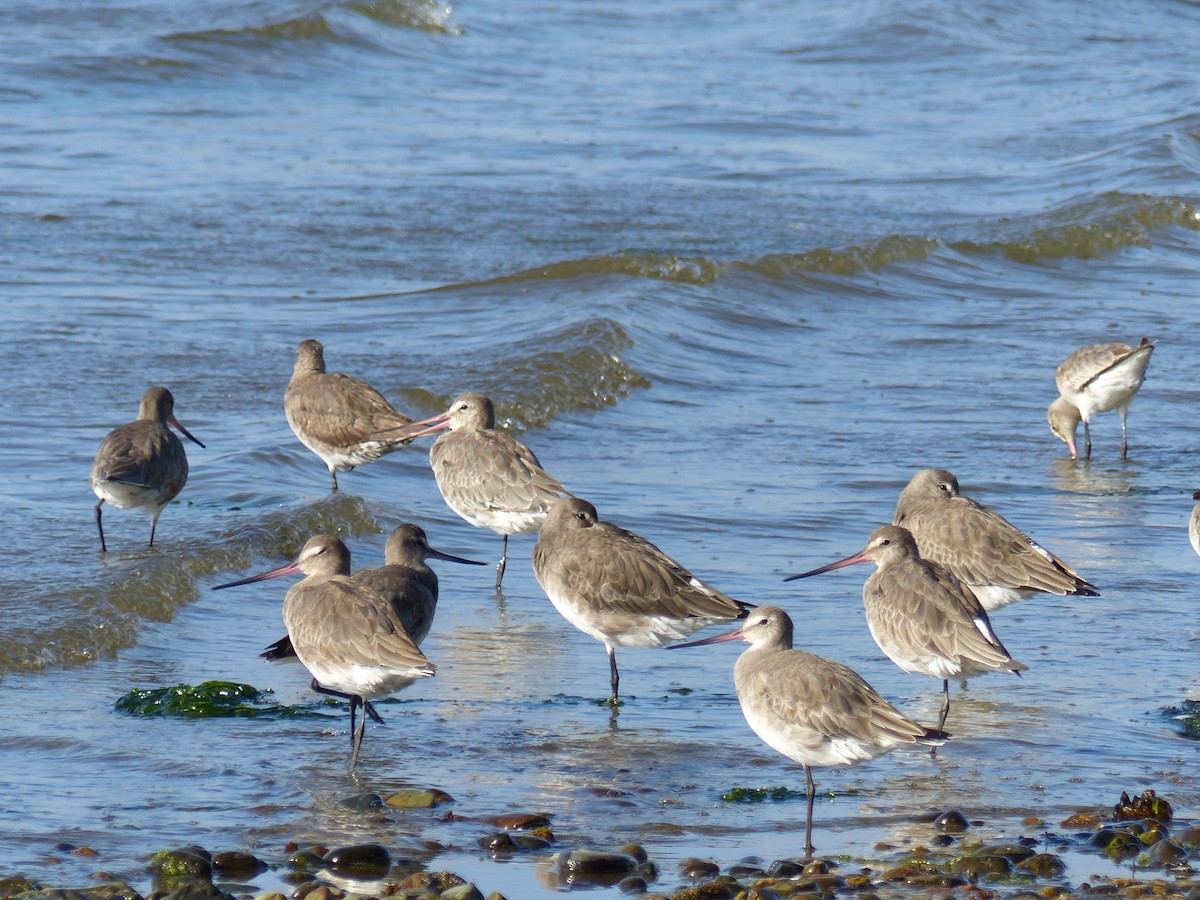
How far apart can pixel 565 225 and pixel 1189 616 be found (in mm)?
10441

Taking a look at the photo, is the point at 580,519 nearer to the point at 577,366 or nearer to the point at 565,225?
the point at 577,366

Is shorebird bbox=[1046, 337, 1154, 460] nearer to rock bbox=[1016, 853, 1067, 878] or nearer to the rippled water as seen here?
the rippled water

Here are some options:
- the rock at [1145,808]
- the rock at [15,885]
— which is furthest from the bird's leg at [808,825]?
the rock at [15,885]

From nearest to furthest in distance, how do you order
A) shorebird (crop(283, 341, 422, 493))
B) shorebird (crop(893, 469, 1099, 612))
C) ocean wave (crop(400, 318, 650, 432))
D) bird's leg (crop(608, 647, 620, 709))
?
bird's leg (crop(608, 647, 620, 709)), shorebird (crop(893, 469, 1099, 612)), shorebird (crop(283, 341, 422, 493)), ocean wave (crop(400, 318, 650, 432))

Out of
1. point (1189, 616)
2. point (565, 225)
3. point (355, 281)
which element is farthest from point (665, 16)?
point (1189, 616)

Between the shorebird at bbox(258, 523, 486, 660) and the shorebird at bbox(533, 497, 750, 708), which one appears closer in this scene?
the shorebird at bbox(258, 523, 486, 660)

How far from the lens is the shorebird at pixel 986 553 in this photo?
7.20 meters

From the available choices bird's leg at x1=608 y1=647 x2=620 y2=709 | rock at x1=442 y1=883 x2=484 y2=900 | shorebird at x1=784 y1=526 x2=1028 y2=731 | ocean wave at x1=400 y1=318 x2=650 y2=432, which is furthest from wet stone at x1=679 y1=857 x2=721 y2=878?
ocean wave at x1=400 y1=318 x2=650 y2=432

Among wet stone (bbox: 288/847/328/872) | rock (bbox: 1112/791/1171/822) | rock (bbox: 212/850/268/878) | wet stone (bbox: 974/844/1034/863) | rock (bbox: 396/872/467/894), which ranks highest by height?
rock (bbox: 1112/791/1171/822)

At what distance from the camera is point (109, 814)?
5.36 metres

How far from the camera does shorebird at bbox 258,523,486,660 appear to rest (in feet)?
21.2

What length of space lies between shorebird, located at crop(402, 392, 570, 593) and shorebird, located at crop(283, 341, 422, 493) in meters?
0.84

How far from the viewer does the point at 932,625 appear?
20.7 ft

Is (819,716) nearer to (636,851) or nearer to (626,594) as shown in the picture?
(636,851)
